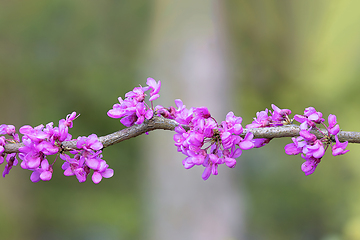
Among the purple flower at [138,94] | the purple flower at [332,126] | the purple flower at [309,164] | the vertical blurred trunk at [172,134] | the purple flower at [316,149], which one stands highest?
the vertical blurred trunk at [172,134]

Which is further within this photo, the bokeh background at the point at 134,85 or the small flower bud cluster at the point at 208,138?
the bokeh background at the point at 134,85

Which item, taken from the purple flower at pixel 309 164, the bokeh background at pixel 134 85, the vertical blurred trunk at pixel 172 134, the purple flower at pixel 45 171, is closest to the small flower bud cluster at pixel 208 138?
the purple flower at pixel 309 164

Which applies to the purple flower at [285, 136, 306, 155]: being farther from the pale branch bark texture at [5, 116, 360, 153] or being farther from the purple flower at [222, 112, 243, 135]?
the purple flower at [222, 112, 243, 135]

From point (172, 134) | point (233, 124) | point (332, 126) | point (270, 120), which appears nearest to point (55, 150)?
point (233, 124)

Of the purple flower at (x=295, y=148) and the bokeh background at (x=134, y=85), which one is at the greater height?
the bokeh background at (x=134, y=85)

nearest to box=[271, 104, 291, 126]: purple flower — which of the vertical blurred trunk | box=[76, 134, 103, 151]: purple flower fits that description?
box=[76, 134, 103, 151]: purple flower

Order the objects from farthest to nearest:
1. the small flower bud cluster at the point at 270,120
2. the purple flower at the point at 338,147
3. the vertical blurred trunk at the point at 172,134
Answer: the vertical blurred trunk at the point at 172,134 < the small flower bud cluster at the point at 270,120 < the purple flower at the point at 338,147

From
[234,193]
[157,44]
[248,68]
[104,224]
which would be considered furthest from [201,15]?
[104,224]

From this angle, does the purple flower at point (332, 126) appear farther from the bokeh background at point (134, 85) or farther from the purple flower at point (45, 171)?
the bokeh background at point (134, 85)
